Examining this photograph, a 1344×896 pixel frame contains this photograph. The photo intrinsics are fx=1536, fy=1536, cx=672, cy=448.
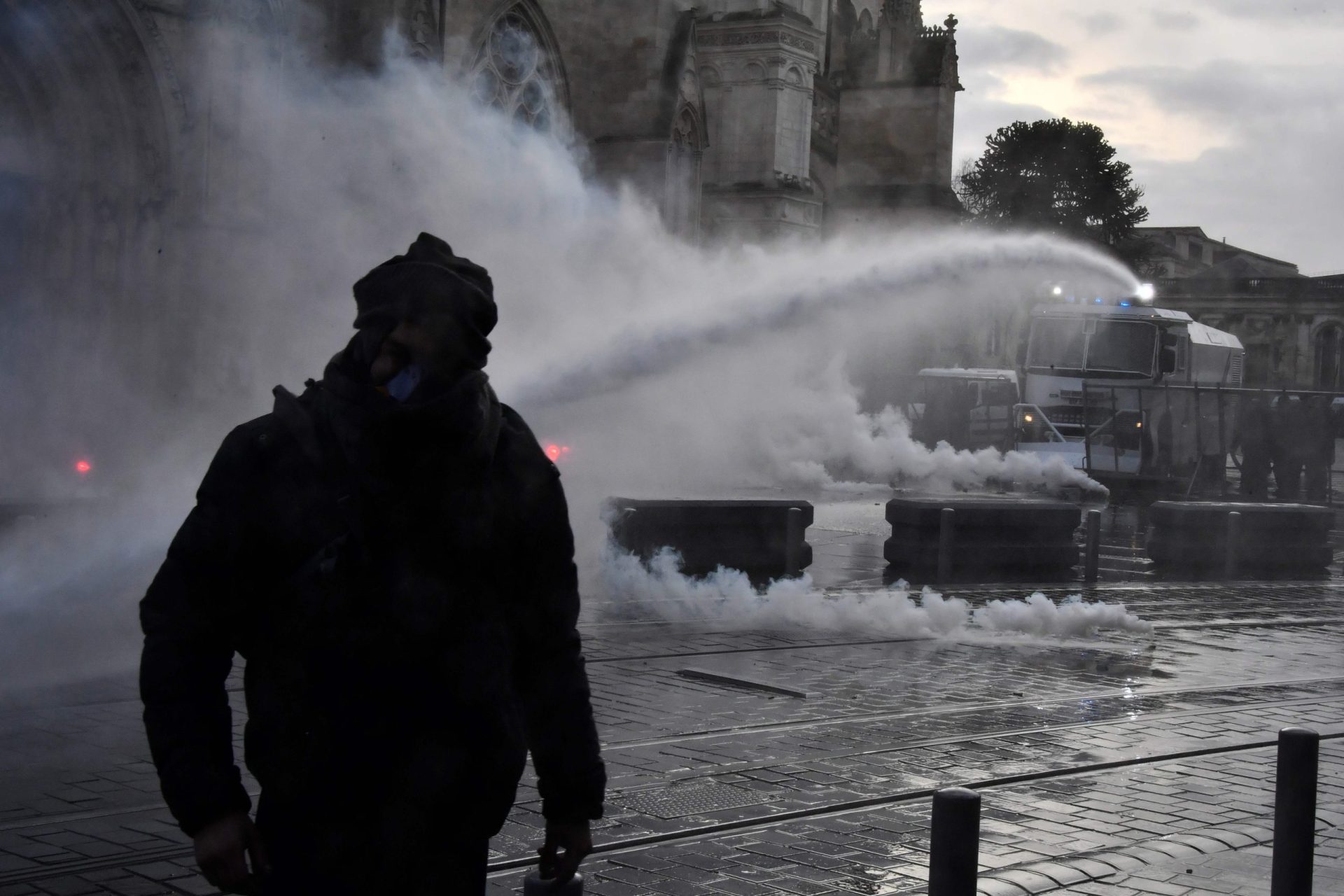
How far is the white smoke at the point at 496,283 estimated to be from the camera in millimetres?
17219

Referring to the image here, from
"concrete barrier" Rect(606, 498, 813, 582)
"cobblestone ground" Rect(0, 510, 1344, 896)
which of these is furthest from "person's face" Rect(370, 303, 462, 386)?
"concrete barrier" Rect(606, 498, 813, 582)

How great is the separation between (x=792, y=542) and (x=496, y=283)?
351 inches

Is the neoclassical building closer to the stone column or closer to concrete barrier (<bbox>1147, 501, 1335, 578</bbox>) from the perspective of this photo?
the stone column

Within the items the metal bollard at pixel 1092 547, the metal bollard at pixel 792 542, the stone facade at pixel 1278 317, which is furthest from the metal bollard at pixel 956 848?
the stone facade at pixel 1278 317

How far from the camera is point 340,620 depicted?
2625 millimetres

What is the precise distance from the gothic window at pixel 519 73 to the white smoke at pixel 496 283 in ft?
1.50

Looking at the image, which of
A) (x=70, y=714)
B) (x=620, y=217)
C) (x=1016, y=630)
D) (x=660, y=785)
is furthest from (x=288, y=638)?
(x=620, y=217)

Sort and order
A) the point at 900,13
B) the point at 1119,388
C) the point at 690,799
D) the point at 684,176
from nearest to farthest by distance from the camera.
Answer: the point at 690,799 → the point at 684,176 → the point at 1119,388 → the point at 900,13

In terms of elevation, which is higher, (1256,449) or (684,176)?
(684,176)

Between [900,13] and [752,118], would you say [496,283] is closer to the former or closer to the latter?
[752,118]

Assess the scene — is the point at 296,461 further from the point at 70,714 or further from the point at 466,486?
the point at 70,714

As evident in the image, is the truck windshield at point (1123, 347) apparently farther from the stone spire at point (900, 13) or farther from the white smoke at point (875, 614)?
the white smoke at point (875, 614)

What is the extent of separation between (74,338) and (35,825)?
1306cm

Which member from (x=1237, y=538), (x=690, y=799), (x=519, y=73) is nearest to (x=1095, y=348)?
(x=519, y=73)
